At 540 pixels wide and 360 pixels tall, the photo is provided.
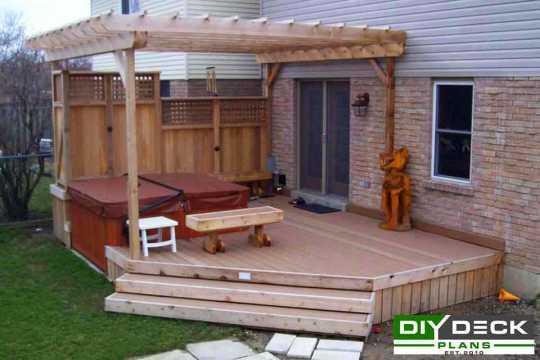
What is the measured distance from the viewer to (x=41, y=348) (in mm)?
6574

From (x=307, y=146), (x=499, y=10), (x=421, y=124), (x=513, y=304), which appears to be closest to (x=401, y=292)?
(x=513, y=304)

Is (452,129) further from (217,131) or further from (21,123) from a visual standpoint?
(21,123)

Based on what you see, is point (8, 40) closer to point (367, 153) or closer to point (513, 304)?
point (367, 153)

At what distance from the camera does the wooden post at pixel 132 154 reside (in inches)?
301

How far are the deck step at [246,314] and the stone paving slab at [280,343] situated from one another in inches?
5.5

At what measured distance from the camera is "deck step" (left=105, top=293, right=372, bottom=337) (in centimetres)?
695

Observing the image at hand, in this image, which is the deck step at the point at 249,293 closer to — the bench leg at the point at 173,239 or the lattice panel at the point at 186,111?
the bench leg at the point at 173,239

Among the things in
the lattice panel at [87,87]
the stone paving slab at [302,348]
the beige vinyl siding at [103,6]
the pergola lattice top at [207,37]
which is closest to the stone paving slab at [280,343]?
the stone paving slab at [302,348]

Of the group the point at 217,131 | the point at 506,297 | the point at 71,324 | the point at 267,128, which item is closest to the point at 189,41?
the point at 217,131

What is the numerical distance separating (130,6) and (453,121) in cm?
899

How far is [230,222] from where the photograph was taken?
8.17m

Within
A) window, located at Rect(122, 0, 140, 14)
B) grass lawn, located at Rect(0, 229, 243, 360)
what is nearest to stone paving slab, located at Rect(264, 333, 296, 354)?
grass lawn, located at Rect(0, 229, 243, 360)

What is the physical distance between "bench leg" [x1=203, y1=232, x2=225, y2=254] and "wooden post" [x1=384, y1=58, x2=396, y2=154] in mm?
2944

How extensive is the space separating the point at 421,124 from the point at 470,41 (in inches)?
52.8
